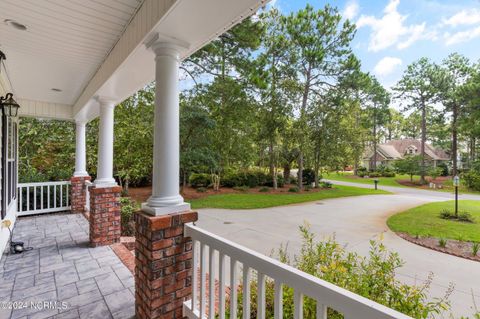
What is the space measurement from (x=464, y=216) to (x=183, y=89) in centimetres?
1063

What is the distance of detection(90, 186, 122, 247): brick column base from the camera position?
3.99 metres

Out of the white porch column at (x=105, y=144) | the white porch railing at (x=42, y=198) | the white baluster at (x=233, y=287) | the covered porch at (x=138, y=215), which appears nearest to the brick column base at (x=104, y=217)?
the covered porch at (x=138, y=215)

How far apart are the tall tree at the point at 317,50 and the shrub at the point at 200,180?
5280mm

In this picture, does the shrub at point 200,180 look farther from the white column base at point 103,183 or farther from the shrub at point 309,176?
the white column base at point 103,183

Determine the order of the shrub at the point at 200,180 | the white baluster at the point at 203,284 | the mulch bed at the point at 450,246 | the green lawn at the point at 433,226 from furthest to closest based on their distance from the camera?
the shrub at the point at 200,180 < the green lawn at the point at 433,226 < the mulch bed at the point at 450,246 < the white baluster at the point at 203,284

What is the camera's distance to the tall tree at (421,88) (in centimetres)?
1919

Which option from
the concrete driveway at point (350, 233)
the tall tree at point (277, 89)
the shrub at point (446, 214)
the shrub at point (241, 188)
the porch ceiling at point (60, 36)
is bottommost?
the concrete driveway at point (350, 233)

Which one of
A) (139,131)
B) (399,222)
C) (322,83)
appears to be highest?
(322,83)

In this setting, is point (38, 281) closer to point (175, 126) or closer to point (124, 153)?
point (175, 126)

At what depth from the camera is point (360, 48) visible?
13.8 metres

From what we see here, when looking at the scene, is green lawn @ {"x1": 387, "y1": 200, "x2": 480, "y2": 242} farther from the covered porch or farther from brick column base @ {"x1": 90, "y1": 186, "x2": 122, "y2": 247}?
brick column base @ {"x1": 90, "y1": 186, "x2": 122, "y2": 247}

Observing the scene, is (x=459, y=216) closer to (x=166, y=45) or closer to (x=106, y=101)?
(x=166, y=45)

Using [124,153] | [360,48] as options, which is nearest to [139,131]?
[124,153]

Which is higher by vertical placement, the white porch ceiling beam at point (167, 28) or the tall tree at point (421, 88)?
the tall tree at point (421, 88)
